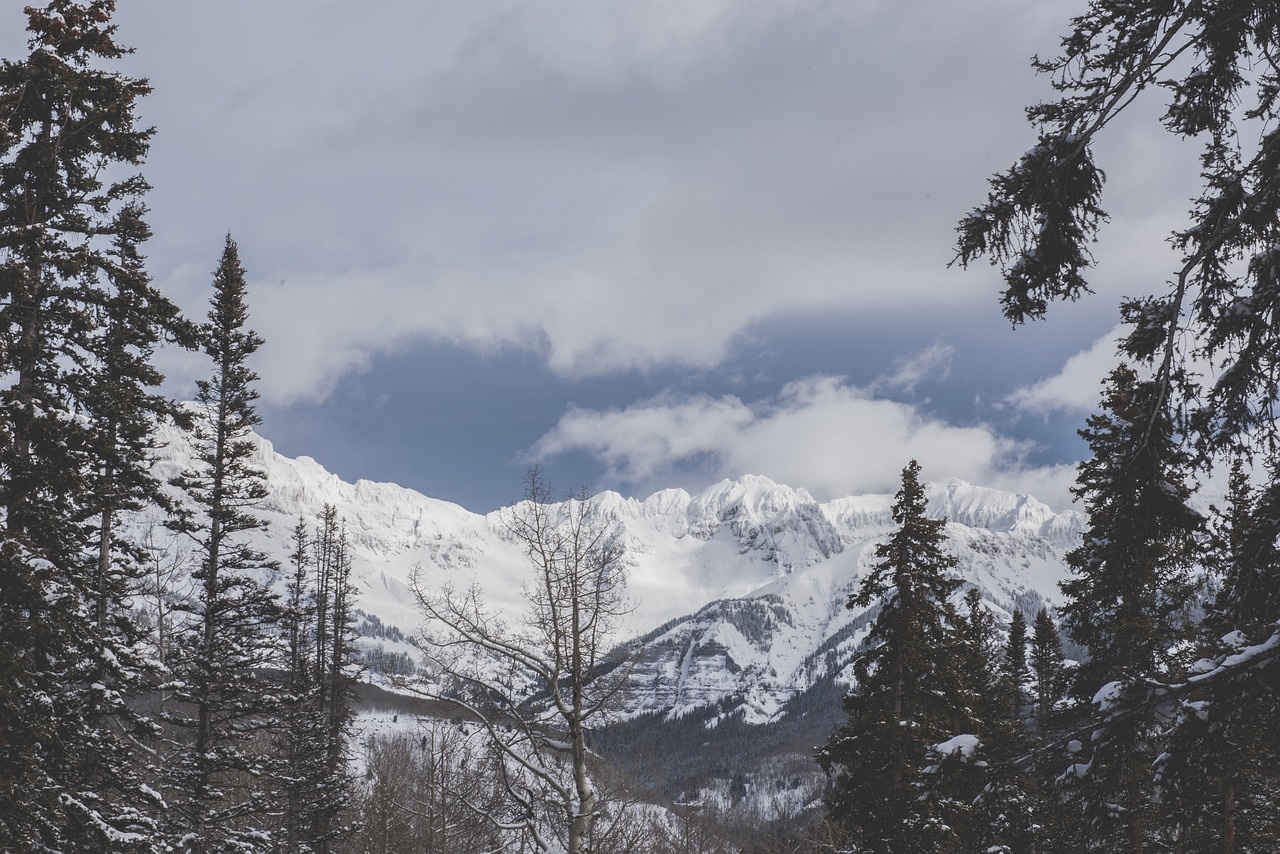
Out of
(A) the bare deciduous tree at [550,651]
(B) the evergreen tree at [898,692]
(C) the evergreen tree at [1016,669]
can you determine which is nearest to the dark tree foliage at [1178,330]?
(A) the bare deciduous tree at [550,651]

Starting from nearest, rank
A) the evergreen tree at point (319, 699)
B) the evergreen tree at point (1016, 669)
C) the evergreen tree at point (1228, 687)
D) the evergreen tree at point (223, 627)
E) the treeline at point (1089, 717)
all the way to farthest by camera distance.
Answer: the evergreen tree at point (1228, 687) < the treeline at point (1089, 717) < the evergreen tree at point (223, 627) < the evergreen tree at point (319, 699) < the evergreen tree at point (1016, 669)

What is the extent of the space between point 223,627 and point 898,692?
17.3 meters

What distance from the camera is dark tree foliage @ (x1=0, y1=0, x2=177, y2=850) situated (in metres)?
10.8

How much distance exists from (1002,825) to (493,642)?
29.3 ft

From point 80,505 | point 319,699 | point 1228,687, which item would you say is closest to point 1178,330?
point 1228,687

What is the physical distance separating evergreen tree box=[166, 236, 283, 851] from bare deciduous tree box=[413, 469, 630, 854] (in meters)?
7.82

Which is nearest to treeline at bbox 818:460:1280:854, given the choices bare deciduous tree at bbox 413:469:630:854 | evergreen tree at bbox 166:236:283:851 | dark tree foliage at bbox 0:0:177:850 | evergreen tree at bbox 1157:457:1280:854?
evergreen tree at bbox 1157:457:1280:854

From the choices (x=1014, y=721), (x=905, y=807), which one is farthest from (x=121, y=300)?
(x=1014, y=721)

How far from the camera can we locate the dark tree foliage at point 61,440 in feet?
35.4

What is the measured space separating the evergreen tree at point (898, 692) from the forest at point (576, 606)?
86mm

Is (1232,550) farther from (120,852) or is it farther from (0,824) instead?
(120,852)

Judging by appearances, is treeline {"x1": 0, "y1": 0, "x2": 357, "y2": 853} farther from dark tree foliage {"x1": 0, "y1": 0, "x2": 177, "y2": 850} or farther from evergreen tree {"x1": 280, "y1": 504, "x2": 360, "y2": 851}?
evergreen tree {"x1": 280, "y1": 504, "x2": 360, "y2": 851}

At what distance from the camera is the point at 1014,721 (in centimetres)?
3106

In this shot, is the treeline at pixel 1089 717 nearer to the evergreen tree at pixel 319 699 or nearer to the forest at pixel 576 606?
the forest at pixel 576 606
